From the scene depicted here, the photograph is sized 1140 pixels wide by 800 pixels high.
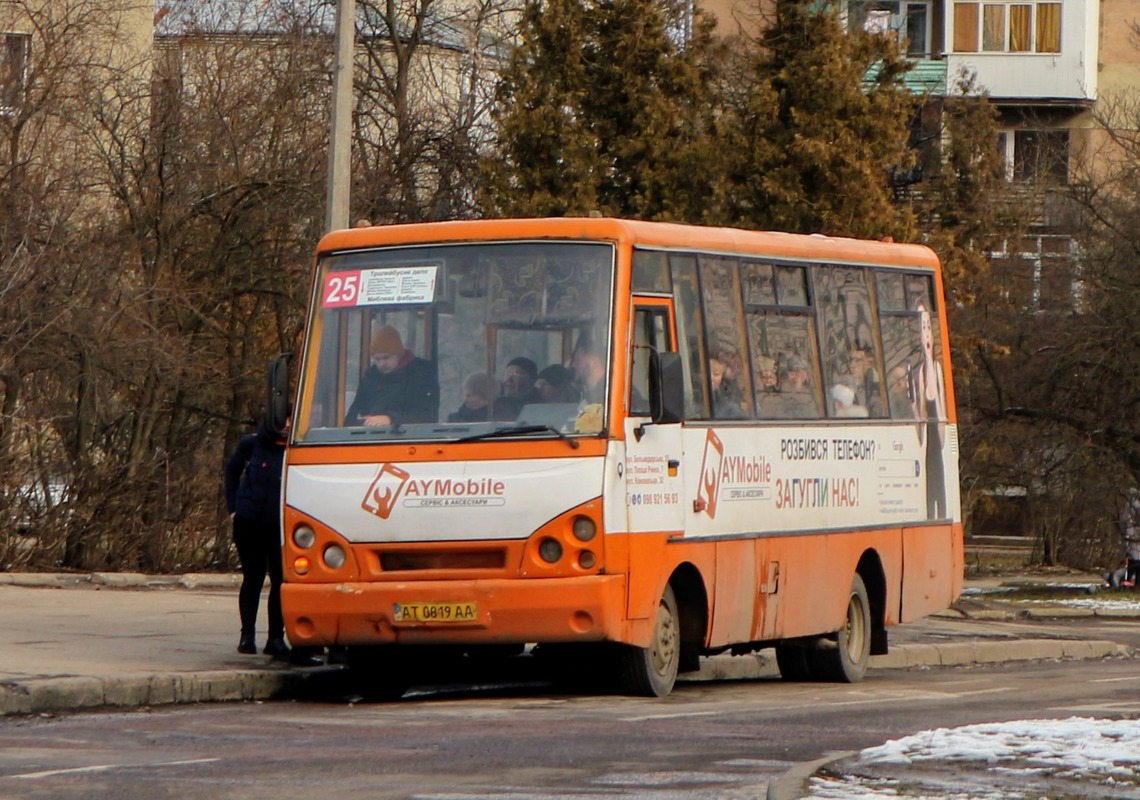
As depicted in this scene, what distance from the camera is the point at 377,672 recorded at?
14.7 m

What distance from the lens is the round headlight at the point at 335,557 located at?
1359 cm

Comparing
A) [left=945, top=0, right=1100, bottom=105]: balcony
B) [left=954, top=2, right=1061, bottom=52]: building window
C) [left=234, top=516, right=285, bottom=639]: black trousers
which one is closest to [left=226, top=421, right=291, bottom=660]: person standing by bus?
[left=234, top=516, right=285, bottom=639]: black trousers

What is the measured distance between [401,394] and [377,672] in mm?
2095

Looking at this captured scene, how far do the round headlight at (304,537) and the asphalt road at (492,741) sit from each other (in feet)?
3.16

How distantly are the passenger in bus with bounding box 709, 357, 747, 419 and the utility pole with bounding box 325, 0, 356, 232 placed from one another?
510 centimetres

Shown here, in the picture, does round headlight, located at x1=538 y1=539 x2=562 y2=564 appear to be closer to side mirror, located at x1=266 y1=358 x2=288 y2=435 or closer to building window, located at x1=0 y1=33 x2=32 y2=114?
side mirror, located at x1=266 y1=358 x2=288 y2=435

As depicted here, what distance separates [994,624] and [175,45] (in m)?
13.2

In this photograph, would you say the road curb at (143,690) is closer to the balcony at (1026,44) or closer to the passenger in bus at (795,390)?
the passenger in bus at (795,390)

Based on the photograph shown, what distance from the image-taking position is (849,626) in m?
16.8

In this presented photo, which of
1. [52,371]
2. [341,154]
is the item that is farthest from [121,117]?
[341,154]

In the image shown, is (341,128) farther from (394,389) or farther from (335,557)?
(335,557)

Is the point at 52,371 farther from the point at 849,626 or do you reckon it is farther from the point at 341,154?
the point at 849,626

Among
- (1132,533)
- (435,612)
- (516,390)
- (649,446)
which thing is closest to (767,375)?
(649,446)

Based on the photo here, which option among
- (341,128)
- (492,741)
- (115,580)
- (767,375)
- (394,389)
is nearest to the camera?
(492,741)
